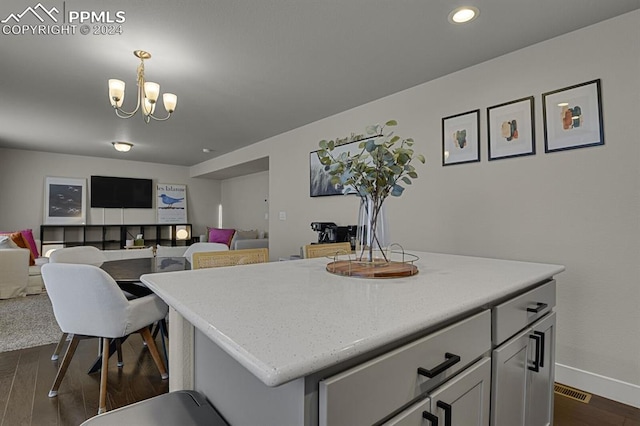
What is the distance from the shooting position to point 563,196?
211 cm

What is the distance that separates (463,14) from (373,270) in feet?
5.54

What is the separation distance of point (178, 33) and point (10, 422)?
7.96 feet

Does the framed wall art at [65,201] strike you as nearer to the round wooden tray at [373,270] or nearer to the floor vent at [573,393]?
the round wooden tray at [373,270]

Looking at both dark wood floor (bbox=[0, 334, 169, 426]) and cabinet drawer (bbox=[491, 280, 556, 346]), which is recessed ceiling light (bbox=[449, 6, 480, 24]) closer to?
cabinet drawer (bbox=[491, 280, 556, 346])

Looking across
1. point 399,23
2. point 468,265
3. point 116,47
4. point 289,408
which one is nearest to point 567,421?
point 468,265

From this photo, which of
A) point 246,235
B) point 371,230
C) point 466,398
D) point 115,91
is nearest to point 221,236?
point 246,235

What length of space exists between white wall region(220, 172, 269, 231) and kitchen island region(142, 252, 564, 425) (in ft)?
17.1

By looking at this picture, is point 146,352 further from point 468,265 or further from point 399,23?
point 399,23

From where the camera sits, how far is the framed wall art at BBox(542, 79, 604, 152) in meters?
1.98

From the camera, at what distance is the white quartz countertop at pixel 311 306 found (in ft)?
1.80

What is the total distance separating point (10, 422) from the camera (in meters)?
1.67

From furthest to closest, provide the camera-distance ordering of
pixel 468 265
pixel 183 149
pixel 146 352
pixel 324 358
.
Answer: pixel 183 149, pixel 146 352, pixel 468 265, pixel 324 358

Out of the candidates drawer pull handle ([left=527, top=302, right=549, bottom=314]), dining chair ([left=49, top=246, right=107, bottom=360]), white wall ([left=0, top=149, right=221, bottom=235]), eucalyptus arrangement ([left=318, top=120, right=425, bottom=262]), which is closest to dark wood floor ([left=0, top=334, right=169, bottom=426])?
dining chair ([left=49, top=246, right=107, bottom=360])

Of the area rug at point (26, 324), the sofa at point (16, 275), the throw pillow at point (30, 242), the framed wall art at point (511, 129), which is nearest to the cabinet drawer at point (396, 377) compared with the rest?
the framed wall art at point (511, 129)
